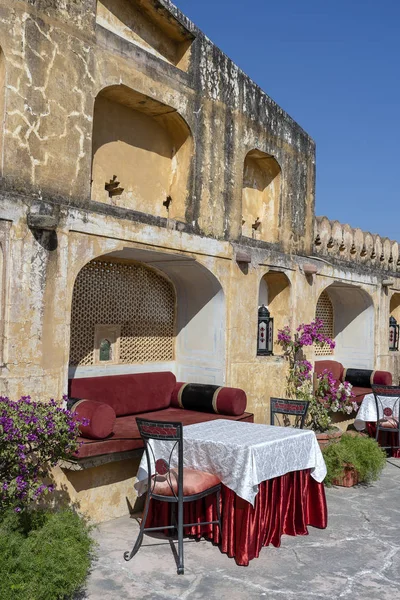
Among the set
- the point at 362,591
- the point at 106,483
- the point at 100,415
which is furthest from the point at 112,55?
the point at 362,591

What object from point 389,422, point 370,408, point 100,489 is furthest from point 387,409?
point 100,489

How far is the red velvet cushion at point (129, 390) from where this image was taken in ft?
25.8

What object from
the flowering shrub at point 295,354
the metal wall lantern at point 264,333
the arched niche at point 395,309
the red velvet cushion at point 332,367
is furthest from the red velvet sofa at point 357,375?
the arched niche at point 395,309

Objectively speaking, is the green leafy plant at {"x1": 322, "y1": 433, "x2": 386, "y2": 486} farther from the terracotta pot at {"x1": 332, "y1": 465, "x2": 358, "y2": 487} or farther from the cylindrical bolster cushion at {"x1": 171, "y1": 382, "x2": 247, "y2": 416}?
the cylindrical bolster cushion at {"x1": 171, "y1": 382, "x2": 247, "y2": 416}

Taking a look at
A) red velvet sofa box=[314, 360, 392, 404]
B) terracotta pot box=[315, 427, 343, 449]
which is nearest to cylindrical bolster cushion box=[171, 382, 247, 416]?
terracotta pot box=[315, 427, 343, 449]

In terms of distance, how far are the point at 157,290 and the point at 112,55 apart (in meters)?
3.59

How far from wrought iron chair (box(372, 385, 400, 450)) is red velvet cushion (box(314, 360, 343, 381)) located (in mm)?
2837

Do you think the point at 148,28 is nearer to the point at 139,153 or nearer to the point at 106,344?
the point at 139,153

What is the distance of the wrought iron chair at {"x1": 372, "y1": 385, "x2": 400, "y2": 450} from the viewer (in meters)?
9.69

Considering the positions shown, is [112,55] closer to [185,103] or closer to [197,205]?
[185,103]

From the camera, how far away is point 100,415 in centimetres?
642

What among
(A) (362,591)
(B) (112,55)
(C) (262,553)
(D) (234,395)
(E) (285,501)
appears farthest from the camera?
(D) (234,395)

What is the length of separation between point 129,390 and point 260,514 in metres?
3.10

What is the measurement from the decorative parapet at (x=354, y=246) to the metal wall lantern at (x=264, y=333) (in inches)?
83.3
